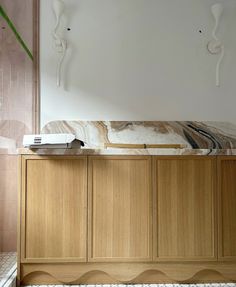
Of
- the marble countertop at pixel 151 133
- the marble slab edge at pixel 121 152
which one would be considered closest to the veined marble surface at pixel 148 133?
the marble countertop at pixel 151 133

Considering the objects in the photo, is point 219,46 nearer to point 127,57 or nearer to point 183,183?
point 127,57

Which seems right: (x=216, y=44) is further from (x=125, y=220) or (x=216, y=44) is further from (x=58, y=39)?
(x=125, y=220)

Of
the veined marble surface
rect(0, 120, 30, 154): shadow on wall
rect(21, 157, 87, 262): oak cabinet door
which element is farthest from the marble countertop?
rect(21, 157, 87, 262): oak cabinet door

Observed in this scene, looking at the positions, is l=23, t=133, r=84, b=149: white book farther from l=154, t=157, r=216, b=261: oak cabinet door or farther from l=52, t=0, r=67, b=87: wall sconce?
l=52, t=0, r=67, b=87: wall sconce

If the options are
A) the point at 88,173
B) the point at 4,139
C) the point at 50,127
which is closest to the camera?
the point at 88,173

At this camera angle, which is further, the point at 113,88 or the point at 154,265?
the point at 113,88

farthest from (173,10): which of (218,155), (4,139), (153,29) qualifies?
(4,139)

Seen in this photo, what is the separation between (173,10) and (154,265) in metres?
2.28

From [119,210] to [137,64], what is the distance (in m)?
1.40

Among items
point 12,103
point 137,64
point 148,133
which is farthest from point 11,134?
point 137,64

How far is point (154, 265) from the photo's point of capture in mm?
2162

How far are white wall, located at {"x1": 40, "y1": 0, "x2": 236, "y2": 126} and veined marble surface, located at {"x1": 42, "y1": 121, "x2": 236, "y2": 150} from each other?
0.07 meters

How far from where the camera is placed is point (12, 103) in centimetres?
239

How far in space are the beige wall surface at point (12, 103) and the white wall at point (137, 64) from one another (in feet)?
0.49
